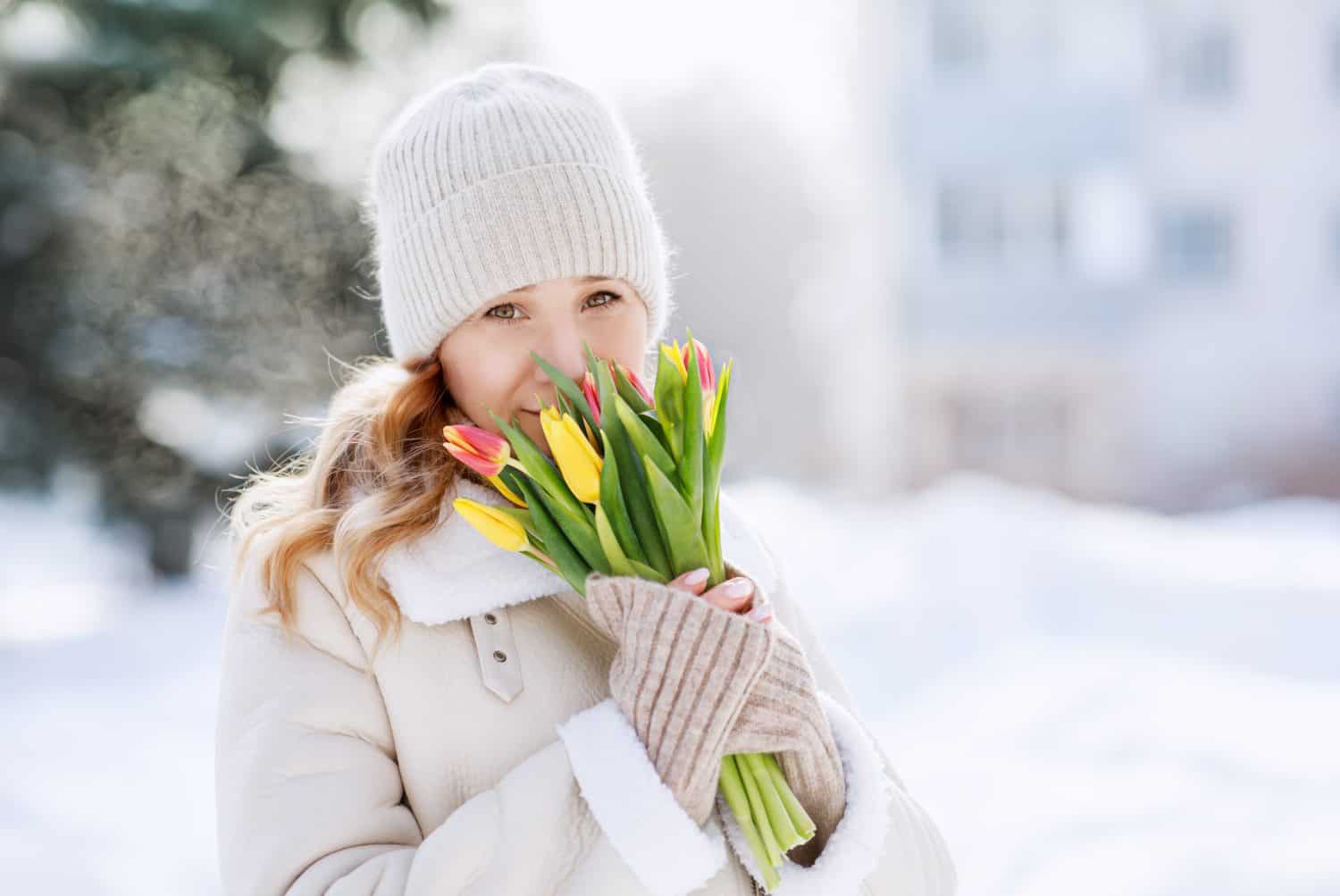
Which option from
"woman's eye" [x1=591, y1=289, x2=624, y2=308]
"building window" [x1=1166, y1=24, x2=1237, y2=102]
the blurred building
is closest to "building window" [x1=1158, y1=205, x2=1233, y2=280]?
the blurred building

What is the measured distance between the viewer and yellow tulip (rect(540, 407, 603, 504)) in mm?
1010

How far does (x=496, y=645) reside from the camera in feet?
3.78

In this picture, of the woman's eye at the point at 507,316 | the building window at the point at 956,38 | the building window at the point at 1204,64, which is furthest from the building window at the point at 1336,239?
the woman's eye at the point at 507,316

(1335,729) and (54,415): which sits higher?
(54,415)

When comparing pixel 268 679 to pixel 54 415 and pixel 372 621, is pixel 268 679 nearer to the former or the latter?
pixel 372 621

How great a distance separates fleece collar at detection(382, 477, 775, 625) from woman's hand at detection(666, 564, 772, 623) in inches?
8.2

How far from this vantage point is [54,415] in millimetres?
5301

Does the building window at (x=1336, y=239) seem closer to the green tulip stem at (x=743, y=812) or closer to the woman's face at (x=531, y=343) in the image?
the woman's face at (x=531, y=343)

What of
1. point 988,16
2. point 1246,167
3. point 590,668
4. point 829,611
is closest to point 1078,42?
point 988,16

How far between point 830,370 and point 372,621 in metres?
9.97

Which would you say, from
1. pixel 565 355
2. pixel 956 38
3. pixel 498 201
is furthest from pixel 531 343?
pixel 956 38

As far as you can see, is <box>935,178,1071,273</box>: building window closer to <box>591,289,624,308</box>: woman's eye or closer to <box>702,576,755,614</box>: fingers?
<box>591,289,624,308</box>: woman's eye

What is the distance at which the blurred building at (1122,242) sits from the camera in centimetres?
1125

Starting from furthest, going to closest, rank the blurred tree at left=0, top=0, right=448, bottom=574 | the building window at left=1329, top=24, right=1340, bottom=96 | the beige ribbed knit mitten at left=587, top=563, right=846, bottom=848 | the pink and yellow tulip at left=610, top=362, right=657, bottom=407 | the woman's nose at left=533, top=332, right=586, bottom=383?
the building window at left=1329, top=24, right=1340, bottom=96
the blurred tree at left=0, top=0, right=448, bottom=574
the woman's nose at left=533, top=332, right=586, bottom=383
the pink and yellow tulip at left=610, top=362, right=657, bottom=407
the beige ribbed knit mitten at left=587, top=563, right=846, bottom=848
